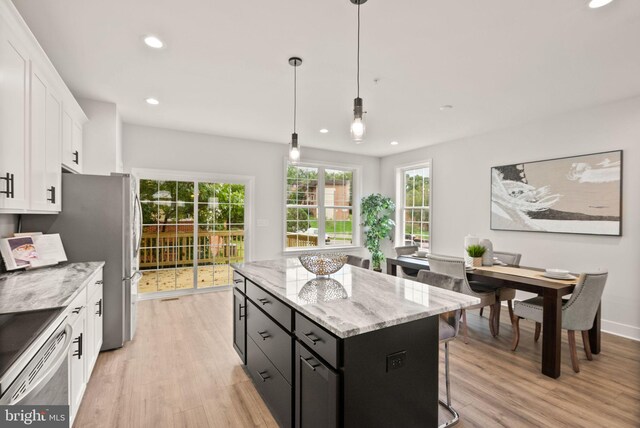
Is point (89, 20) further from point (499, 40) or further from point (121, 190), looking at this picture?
point (499, 40)

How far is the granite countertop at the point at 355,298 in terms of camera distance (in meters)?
1.37

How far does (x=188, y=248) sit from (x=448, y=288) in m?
4.18

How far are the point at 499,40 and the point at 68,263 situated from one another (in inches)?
159

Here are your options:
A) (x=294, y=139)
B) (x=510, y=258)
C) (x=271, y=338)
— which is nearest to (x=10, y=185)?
(x=271, y=338)

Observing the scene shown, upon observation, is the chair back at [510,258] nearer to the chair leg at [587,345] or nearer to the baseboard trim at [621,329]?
the chair leg at [587,345]

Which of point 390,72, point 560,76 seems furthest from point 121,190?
point 560,76

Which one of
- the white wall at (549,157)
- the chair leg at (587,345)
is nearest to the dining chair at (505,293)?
the chair leg at (587,345)

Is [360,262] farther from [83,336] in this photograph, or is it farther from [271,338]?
[83,336]

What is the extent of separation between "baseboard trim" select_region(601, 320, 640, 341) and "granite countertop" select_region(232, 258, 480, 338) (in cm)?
321

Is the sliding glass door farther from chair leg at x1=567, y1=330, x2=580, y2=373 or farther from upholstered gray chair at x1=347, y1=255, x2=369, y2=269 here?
chair leg at x1=567, y1=330, x2=580, y2=373

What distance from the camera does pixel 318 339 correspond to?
1.43 metres

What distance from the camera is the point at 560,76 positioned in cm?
295

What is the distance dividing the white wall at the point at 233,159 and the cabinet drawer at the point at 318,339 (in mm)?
4099

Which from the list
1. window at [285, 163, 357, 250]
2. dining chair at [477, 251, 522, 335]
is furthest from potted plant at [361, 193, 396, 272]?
dining chair at [477, 251, 522, 335]
